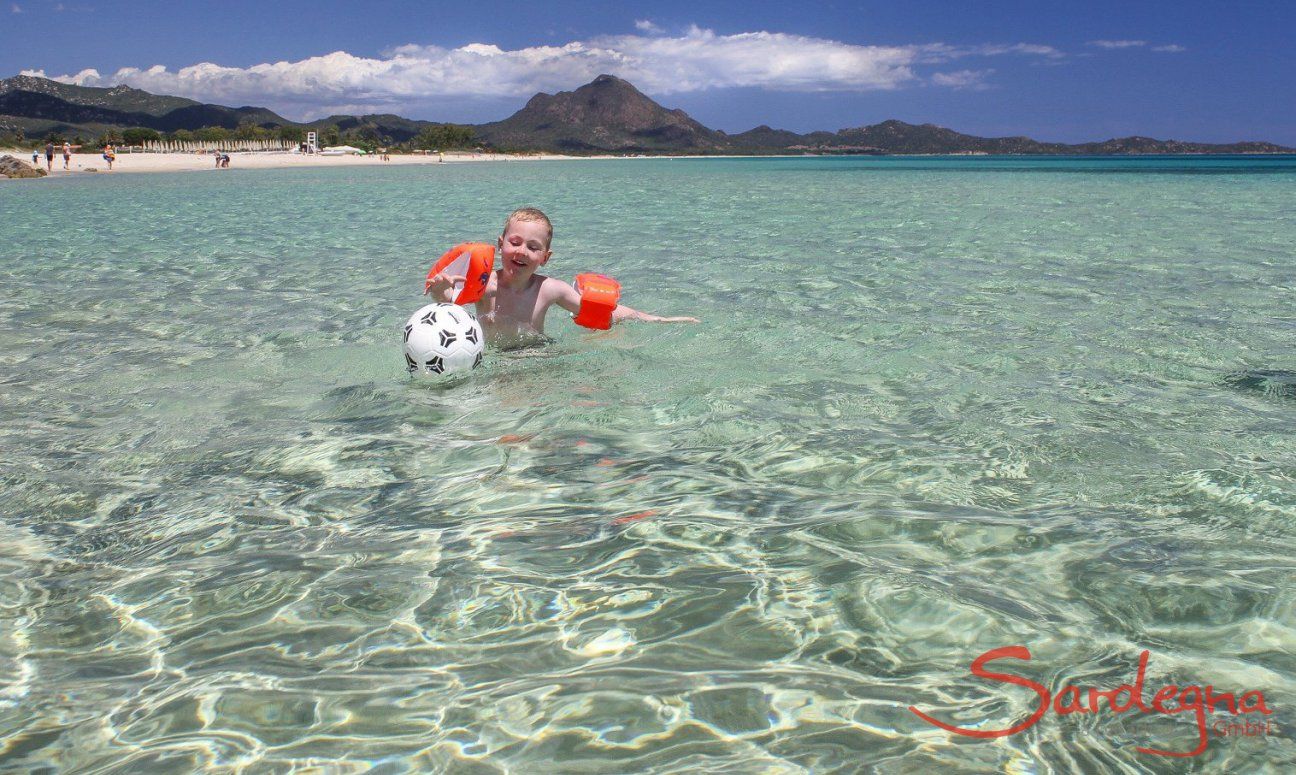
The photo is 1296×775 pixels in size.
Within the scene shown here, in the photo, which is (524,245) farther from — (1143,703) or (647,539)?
(1143,703)

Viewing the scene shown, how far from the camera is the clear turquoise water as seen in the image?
6.21 ft

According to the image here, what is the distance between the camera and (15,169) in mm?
39000

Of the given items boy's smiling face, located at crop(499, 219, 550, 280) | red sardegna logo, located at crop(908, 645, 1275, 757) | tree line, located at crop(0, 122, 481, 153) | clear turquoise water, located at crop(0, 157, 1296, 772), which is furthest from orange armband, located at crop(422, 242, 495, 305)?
tree line, located at crop(0, 122, 481, 153)

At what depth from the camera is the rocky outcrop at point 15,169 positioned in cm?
3861

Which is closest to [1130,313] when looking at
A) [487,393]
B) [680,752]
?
[487,393]

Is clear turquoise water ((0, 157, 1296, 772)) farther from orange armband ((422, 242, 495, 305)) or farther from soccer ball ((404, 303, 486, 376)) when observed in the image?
orange armband ((422, 242, 495, 305))

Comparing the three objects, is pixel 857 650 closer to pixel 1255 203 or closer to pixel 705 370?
pixel 705 370

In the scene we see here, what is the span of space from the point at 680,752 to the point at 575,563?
97 centimetres

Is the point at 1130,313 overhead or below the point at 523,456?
overhead

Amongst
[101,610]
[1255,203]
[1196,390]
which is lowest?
[101,610]

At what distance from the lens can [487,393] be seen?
4.89m

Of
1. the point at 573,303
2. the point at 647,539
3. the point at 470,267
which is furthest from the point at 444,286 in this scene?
the point at 647,539

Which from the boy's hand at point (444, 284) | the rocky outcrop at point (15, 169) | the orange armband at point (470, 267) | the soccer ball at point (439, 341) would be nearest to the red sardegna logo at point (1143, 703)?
the soccer ball at point (439, 341)

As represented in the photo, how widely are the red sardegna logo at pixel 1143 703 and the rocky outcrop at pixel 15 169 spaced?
4826cm
